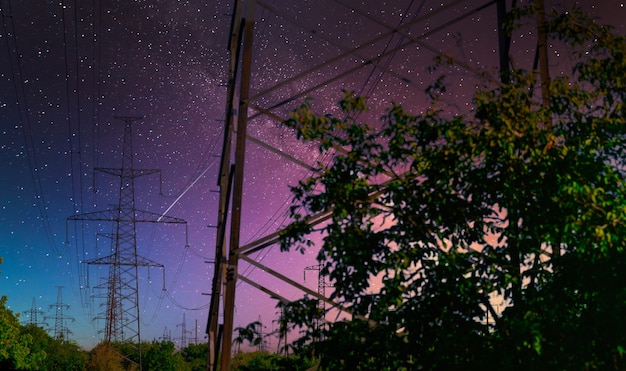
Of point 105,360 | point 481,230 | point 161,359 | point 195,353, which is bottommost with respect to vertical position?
point 481,230

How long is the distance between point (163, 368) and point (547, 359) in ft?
270

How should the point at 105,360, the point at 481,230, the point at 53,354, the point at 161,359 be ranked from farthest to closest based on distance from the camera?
the point at 53,354, the point at 161,359, the point at 105,360, the point at 481,230

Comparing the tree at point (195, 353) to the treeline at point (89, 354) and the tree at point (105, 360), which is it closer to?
the treeline at point (89, 354)

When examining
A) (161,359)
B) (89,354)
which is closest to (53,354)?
(89,354)

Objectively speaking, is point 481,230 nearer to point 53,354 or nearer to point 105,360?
point 105,360

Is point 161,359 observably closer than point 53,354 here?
Yes

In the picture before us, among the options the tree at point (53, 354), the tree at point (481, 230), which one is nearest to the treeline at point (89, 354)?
the tree at point (53, 354)

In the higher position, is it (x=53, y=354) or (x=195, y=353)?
(x=195, y=353)

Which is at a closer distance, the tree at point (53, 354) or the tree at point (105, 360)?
the tree at point (105, 360)

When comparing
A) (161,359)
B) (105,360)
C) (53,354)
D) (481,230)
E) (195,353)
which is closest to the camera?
(481,230)

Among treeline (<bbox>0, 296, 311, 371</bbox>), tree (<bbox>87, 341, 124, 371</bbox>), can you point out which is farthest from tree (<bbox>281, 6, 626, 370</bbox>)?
tree (<bbox>87, 341, 124, 371</bbox>)

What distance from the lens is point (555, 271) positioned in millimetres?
8234

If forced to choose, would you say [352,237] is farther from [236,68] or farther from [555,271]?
[236,68]

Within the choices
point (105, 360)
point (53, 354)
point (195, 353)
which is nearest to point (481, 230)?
point (105, 360)
